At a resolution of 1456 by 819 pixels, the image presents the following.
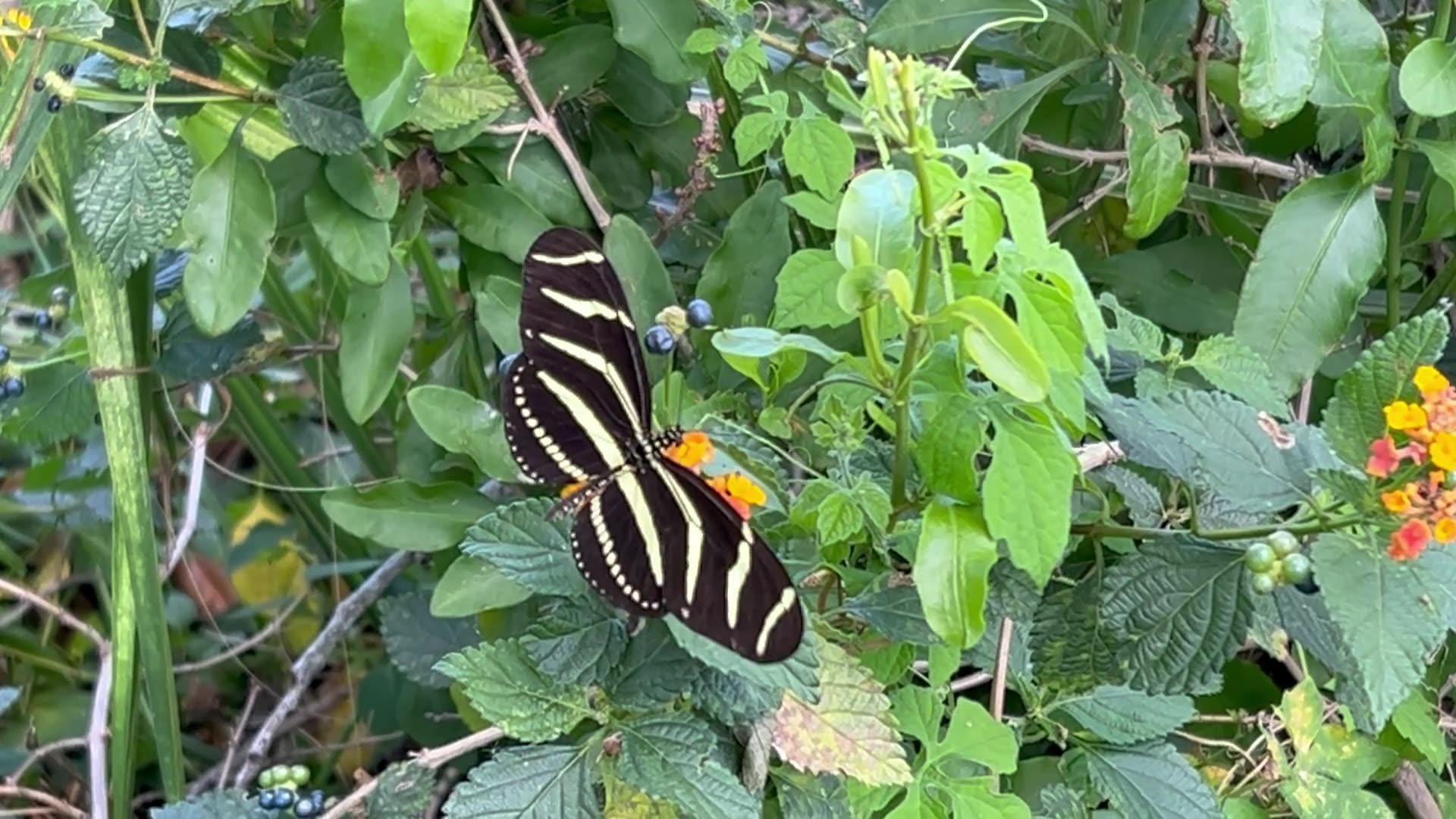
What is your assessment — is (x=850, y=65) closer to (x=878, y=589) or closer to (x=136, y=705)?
(x=878, y=589)

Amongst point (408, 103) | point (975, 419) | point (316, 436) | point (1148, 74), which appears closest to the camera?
point (975, 419)

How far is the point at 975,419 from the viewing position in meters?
0.47

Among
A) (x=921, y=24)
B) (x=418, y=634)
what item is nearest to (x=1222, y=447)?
(x=921, y=24)

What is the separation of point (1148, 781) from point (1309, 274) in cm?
33

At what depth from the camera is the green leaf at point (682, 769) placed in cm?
52

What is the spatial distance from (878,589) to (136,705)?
0.63 m

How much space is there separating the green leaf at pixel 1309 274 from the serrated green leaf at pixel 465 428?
0.46 metres

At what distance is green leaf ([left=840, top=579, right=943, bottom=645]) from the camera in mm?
553

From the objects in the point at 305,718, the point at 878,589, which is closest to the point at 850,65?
the point at 878,589

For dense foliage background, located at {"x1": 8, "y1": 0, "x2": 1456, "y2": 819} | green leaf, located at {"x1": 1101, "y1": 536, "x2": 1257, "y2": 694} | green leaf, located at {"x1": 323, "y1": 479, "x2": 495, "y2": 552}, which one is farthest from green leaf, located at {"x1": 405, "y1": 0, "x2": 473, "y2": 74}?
green leaf, located at {"x1": 1101, "y1": 536, "x2": 1257, "y2": 694}

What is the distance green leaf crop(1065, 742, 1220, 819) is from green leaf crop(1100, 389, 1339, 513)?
7.2 inches

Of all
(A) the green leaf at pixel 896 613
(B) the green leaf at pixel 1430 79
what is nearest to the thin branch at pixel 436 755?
(A) the green leaf at pixel 896 613

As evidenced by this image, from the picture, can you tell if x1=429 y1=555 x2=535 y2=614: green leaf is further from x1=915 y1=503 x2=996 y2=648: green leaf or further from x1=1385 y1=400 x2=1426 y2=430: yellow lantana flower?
x1=1385 y1=400 x2=1426 y2=430: yellow lantana flower

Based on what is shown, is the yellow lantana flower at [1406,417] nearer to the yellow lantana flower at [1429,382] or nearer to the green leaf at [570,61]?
the yellow lantana flower at [1429,382]
